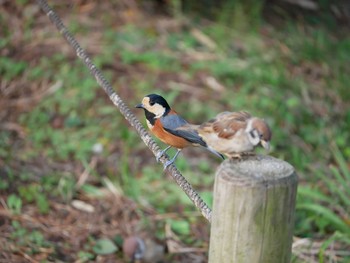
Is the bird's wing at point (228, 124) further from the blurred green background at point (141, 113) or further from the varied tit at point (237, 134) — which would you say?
the blurred green background at point (141, 113)

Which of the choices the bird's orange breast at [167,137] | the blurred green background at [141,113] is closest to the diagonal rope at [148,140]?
the bird's orange breast at [167,137]

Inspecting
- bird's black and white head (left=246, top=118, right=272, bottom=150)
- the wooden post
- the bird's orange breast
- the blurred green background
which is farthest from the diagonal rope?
the blurred green background

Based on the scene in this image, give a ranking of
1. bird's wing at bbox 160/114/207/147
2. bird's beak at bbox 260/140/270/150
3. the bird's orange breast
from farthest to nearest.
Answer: the bird's orange breast → bird's wing at bbox 160/114/207/147 → bird's beak at bbox 260/140/270/150

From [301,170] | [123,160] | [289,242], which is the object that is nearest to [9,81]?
[123,160]

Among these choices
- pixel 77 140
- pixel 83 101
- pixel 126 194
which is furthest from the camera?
pixel 83 101

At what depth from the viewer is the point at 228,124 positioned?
1.62 meters

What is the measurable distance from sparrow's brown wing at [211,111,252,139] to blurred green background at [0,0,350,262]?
54.1 inches

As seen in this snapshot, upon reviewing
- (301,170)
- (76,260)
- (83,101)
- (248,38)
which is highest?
(248,38)

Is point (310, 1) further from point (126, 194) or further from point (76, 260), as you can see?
point (76, 260)

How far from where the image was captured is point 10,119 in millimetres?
4840

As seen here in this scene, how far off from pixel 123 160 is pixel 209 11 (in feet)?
8.34

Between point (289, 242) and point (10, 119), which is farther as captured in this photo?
point (10, 119)

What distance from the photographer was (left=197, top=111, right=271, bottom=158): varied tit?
60.6 inches

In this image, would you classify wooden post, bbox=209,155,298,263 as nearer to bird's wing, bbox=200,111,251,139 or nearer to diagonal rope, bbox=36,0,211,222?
bird's wing, bbox=200,111,251,139
